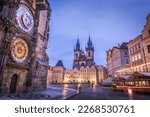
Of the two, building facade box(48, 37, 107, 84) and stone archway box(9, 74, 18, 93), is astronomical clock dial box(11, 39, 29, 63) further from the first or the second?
building facade box(48, 37, 107, 84)

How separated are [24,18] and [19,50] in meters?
4.41

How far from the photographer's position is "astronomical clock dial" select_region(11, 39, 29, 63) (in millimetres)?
14064

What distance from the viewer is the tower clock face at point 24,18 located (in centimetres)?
1512

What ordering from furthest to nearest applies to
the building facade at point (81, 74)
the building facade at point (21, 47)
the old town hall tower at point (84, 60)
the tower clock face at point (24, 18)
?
the old town hall tower at point (84, 60)
the building facade at point (81, 74)
the tower clock face at point (24, 18)
the building facade at point (21, 47)

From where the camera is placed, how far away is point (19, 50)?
49.2ft

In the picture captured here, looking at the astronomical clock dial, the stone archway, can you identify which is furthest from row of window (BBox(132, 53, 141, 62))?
the stone archway

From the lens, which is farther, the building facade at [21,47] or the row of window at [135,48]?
the row of window at [135,48]

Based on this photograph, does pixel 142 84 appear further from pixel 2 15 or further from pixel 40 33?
pixel 2 15

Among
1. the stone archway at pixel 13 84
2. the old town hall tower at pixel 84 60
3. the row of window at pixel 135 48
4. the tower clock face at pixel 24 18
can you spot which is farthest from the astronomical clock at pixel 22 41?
the old town hall tower at pixel 84 60

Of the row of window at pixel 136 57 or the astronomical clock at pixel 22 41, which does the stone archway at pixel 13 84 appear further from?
Answer: the row of window at pixel 136 57

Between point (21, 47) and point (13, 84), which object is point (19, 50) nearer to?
point (21, 47)

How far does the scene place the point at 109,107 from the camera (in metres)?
5.12

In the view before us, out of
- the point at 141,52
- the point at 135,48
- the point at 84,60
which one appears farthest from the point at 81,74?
the point at 141,52

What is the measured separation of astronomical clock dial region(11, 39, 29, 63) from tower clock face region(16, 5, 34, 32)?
2104mm
